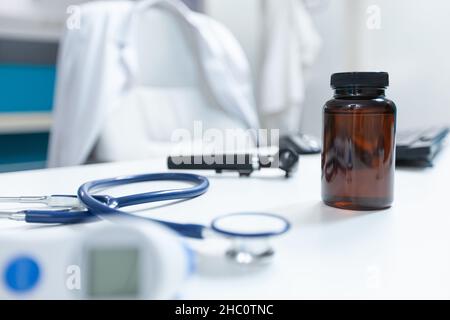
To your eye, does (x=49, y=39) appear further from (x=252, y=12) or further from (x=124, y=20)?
(x=124, y=20)

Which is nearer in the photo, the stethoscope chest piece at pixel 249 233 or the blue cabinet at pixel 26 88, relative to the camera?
the stethoscope chest piece at pixel 249 233

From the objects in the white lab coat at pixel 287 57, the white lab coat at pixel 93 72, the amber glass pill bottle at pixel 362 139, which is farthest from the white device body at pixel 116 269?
the white lab coat at pixel 287 57

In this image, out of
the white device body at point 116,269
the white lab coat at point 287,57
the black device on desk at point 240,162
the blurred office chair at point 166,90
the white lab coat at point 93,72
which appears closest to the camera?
the white device body at point 116,269

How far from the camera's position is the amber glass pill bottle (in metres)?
0.41

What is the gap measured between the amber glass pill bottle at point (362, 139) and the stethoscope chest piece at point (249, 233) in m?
0.15

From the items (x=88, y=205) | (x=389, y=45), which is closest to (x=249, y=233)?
(x=88, y=205)

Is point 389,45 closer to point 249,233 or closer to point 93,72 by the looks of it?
point 93,72

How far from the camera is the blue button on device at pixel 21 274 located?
23cm

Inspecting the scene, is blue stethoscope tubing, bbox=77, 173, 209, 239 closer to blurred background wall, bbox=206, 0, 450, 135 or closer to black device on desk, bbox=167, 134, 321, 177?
black device on desk, bbox=167, 134, 321, 177

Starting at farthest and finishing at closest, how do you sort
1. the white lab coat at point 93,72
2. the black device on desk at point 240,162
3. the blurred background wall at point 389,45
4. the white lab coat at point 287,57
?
the white lab coat at point 287,57 → the blurred background wall at point 389,45 → the white lab coat at point 93,72 → the black device on desk at point 240,162

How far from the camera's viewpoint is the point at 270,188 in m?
0.54

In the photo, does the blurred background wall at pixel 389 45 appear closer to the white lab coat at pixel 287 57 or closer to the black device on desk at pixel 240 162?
the white lab coat at pixel 287 57

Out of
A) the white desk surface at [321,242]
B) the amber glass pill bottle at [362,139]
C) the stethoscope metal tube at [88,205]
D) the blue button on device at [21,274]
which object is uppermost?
the amber glass pill bottle at [362,139]

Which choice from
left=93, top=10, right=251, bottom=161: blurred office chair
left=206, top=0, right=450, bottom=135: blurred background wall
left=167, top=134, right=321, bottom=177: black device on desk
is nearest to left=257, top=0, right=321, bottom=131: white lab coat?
left=206, top=0, right=450, bottom=135: blurred background wall
